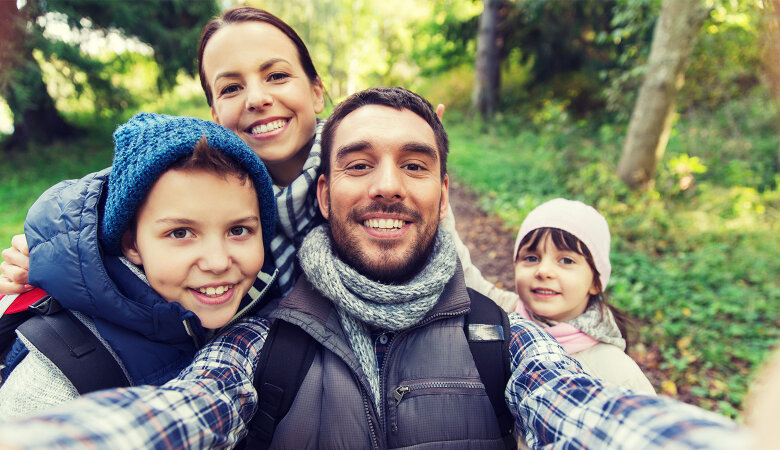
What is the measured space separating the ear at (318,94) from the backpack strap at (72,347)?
163 centimetres

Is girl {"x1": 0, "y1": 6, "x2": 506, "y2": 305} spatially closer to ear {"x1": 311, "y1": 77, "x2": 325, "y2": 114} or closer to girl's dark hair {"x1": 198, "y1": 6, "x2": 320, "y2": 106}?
girl's dark hair {"x1": 198, "y1": 6, "x2": 320, "y2": 106}

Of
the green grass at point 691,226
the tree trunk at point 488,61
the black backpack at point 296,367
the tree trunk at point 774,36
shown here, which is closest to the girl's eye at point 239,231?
the black backpack at point 296,367

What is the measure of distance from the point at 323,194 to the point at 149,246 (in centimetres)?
84

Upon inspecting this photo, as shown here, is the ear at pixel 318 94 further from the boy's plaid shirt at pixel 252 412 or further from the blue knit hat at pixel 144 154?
the boy's plaid shirt at pixel 252 412

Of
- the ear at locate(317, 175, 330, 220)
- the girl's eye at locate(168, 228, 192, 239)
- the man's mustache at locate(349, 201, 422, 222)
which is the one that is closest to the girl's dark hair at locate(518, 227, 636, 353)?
the man's mustache at locate(349, 201, 422, 222)

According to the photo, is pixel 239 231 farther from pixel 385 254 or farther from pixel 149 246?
pixel 385 254

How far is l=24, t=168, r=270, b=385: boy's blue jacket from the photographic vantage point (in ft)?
4.91

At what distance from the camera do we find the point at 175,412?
1.23 m

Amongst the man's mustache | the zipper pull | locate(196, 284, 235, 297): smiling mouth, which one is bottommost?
the zipper pull

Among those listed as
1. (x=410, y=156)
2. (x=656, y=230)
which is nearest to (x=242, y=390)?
(x=410, y=156)

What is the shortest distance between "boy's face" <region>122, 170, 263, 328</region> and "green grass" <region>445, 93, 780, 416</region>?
376 cm

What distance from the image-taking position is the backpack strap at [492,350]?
64.3 inches

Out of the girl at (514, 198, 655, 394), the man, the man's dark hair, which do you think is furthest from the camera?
the girl at (514, 198, 655, 394)

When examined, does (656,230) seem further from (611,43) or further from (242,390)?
(611,43)
